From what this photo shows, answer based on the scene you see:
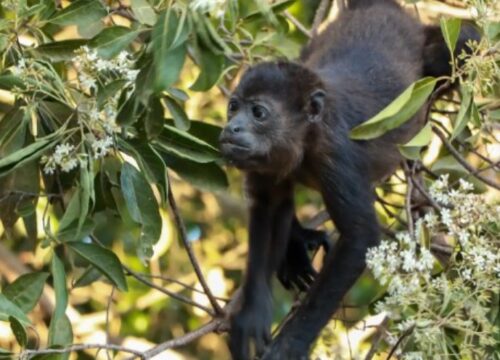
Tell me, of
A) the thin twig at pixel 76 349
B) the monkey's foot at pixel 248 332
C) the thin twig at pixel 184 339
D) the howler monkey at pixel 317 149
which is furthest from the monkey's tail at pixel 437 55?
the thin twig at pixel 76 349

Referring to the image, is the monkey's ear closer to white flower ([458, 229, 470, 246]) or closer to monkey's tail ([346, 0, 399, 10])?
monkey's tail ([346, 0, 399, 10])

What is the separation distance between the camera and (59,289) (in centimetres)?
407

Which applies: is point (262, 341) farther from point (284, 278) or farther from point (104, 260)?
point (104, 260)

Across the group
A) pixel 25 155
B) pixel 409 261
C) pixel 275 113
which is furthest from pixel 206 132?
pixel 409 261

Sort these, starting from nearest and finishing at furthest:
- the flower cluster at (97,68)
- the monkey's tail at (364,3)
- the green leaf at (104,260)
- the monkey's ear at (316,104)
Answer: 1. the flower cluster at (97,68)
2. the green leaf at (104,260)
3. the monkey's ear at (316,104)
4. the monkey's tail at (364,3)

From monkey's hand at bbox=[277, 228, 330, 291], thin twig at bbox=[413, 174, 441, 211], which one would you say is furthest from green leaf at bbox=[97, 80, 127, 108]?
monkey's hand at bbox=[277, 228, 330, 291]

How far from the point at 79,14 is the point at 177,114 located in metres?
0.52

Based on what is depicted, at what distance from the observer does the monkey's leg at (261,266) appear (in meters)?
4.65

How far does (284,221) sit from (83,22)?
1.45 m

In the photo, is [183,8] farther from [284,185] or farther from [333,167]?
[284,185]

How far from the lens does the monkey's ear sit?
192 inches

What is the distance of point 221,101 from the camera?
7.59 m

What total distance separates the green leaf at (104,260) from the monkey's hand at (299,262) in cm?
130

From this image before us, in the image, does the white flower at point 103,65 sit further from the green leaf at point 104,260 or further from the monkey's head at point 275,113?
the monkey's head at point 275,113
